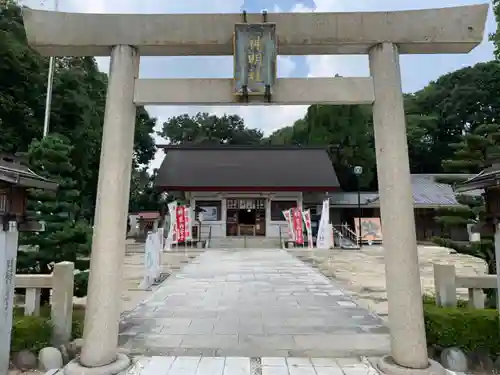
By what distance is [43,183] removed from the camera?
4359 millimetres

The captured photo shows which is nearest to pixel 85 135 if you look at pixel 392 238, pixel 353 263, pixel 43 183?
pixel 353 263

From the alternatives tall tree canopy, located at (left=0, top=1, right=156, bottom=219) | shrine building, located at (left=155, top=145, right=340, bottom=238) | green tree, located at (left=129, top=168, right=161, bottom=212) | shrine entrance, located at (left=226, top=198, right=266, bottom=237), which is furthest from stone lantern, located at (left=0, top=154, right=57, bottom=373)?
green tree, located at (left=129, top=168, right=161, bottom=212)

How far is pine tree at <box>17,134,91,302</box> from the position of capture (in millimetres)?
5691

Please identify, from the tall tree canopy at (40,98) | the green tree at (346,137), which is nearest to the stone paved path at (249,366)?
the tall tree canopy at (40,98)

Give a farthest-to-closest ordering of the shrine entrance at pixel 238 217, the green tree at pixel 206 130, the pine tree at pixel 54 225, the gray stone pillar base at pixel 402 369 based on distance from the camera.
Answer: the green tree at pixel 206 130, the shrine entrance at pixel 238 217, the pine tree at pixel 54 225, the gray stone pillar base at pixel 402 369

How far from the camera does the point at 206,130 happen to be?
43344 millimetres

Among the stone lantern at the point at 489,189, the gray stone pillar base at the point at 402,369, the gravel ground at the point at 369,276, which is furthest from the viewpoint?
the gravel ground at the point at 369,276

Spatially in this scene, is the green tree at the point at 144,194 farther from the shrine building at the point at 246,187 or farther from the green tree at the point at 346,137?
the green tree at the point at 346,137

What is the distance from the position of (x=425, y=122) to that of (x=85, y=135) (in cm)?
3027

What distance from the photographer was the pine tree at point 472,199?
593cm

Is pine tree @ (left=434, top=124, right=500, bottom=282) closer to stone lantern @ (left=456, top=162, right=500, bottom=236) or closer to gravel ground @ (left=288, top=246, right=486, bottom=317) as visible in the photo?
gravel ground @ (left=288, top=246, right=486, bottom=317)

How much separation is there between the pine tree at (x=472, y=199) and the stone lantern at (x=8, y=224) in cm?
619

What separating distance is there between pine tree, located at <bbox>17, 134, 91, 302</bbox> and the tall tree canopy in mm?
9247

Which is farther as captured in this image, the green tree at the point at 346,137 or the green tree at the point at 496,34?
the green tree at the point at 346,137
